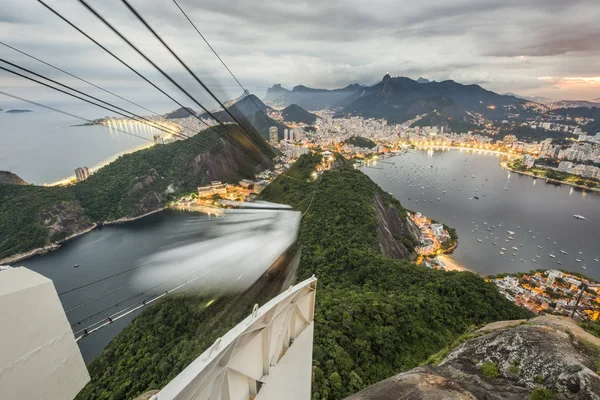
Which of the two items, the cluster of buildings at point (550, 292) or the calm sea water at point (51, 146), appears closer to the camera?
the cluster of buildings at point (550, 292)

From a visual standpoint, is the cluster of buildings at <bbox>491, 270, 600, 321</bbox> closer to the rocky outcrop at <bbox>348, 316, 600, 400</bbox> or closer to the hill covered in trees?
the hill covered in trees

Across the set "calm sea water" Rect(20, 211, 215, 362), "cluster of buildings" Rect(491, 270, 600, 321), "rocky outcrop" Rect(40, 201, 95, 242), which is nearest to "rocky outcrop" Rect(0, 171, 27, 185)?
"rocky outcrop" Rect(40, 201, 95, 242)

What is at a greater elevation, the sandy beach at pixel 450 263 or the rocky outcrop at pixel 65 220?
the rocky outcrop at pixel 65 220

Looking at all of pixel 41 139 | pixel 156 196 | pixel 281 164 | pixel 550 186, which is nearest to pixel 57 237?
pixel 156 196

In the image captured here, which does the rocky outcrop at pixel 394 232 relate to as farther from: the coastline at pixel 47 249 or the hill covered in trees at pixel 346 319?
the coastline at pixel 47 249

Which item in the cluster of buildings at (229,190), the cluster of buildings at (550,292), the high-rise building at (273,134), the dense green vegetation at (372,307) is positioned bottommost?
the cluster of buildings at (550,292)

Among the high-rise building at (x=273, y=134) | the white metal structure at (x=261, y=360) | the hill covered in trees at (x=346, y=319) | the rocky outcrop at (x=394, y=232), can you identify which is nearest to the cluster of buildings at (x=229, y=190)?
the rocky outcrop at (x=394, y=232)

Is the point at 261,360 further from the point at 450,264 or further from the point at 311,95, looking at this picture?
the point at 311,95

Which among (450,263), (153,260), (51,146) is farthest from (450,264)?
(51,146)

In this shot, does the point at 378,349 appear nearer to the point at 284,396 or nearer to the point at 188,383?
the point at 284,396
